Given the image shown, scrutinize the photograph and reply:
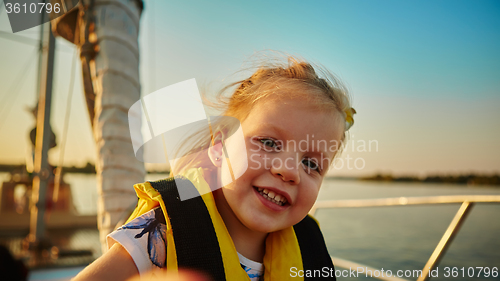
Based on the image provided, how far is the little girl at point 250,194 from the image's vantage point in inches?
28.5

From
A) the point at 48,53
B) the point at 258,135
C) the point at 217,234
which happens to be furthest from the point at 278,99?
the point at 48,53

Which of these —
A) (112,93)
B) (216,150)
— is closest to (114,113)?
(112,93)

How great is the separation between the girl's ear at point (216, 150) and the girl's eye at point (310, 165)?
0.25 meters

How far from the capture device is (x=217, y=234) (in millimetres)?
815

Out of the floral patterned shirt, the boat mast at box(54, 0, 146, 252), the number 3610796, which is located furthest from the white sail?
the floral patterned shirt

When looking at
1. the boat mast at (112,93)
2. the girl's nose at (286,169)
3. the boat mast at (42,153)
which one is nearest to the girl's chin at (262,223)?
the girl's nose at (286,169)

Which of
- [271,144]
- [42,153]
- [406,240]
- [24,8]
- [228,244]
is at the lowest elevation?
[406,240]

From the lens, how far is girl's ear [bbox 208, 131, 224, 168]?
3.10ft

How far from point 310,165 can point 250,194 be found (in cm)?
21

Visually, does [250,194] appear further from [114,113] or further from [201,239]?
[114,113]

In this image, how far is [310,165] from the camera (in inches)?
35.2

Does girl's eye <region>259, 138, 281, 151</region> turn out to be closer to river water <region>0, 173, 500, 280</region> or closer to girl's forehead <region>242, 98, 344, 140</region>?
girl's forehead <region>242, 98, 344, 140</region>

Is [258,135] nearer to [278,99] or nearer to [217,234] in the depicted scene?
[278,99]

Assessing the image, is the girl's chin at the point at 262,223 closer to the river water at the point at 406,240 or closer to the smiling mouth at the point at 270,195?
the smiling mouth at the point at 270,195
